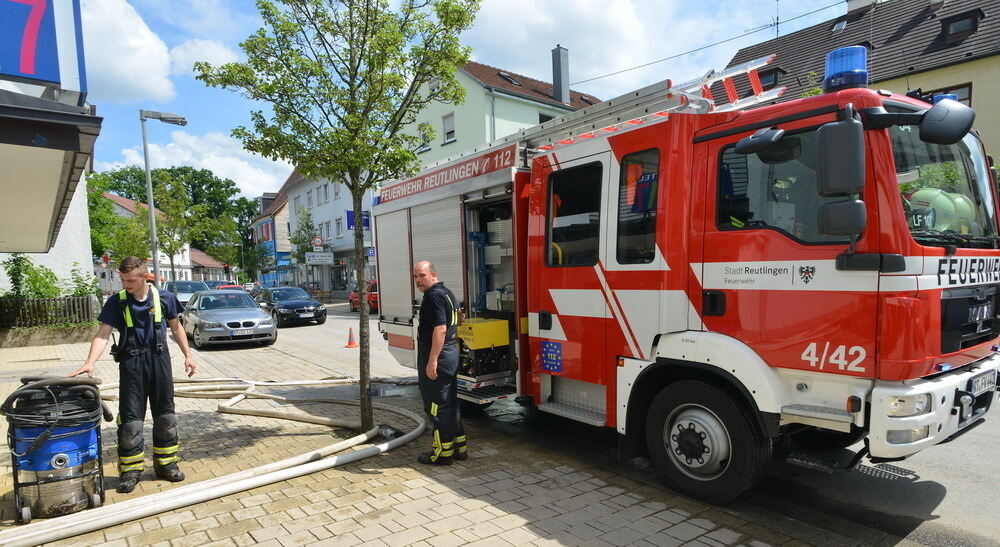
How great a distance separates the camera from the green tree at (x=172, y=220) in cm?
2638

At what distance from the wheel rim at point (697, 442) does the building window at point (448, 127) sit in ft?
81.2

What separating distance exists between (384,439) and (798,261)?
403 centimetres

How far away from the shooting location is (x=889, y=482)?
4.23 metres

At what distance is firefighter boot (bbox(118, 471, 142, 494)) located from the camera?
13.9 ft

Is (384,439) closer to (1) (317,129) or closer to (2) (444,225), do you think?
(2) (444,225)

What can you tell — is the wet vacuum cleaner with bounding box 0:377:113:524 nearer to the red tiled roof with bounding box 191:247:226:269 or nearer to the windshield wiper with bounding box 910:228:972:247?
the windshield wiper with bounding box 910:228:972:247

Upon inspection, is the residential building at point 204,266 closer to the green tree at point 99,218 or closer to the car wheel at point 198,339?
the green tree at point 99,218

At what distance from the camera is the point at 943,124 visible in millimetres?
3057

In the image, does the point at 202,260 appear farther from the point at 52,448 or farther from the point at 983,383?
the point at 983,383

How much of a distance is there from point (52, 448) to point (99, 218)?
44.3m

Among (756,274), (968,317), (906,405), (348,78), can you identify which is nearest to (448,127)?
(348,78)

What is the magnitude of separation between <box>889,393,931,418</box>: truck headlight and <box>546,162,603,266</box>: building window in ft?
7.33

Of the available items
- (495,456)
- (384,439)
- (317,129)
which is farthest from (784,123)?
(384,439)

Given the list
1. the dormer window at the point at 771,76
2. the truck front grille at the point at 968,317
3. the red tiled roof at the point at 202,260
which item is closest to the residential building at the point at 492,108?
the dormer window at the point at 771,76
